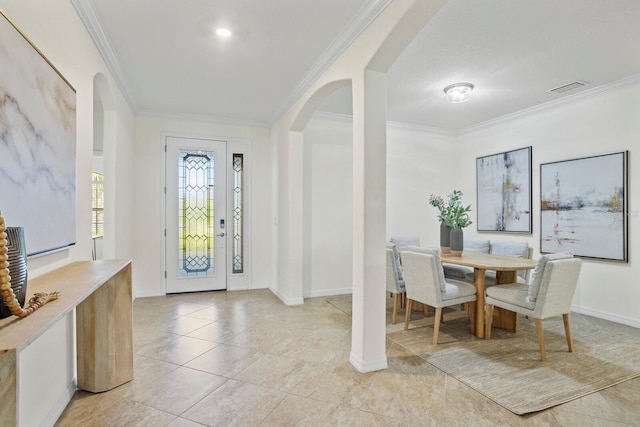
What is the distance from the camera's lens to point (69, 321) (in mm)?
2107

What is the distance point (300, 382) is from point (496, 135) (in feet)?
15.2

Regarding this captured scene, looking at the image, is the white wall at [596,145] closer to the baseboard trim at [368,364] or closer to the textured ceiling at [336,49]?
the textured ceiling at [336,49]

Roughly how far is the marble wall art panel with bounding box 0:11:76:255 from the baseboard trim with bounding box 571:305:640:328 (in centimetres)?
520

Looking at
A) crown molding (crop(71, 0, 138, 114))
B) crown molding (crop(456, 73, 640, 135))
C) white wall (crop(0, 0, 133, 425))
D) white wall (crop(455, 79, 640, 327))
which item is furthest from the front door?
white wall (crop(455, 79, 640, 327))

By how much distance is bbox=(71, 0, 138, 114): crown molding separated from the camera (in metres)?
2.23

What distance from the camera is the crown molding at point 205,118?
464 centimetres

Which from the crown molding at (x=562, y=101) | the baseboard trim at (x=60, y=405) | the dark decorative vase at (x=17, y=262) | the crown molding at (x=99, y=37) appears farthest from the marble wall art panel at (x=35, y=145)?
the crown molding at (x=562, y=101)

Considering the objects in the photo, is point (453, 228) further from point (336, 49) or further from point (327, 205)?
point (336, 49)

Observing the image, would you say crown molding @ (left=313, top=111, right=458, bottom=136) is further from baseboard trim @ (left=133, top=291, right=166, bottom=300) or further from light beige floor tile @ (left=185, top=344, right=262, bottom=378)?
baseboard trim @ (left=133, top=291, right=166, bottom=300)

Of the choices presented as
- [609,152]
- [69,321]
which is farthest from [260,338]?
[609,152]

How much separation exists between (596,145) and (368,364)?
377 centimetres

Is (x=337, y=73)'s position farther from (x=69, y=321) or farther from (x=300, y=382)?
(x=69, y=321)

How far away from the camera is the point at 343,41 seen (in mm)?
2678

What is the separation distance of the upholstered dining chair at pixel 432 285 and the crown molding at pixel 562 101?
2.79m
